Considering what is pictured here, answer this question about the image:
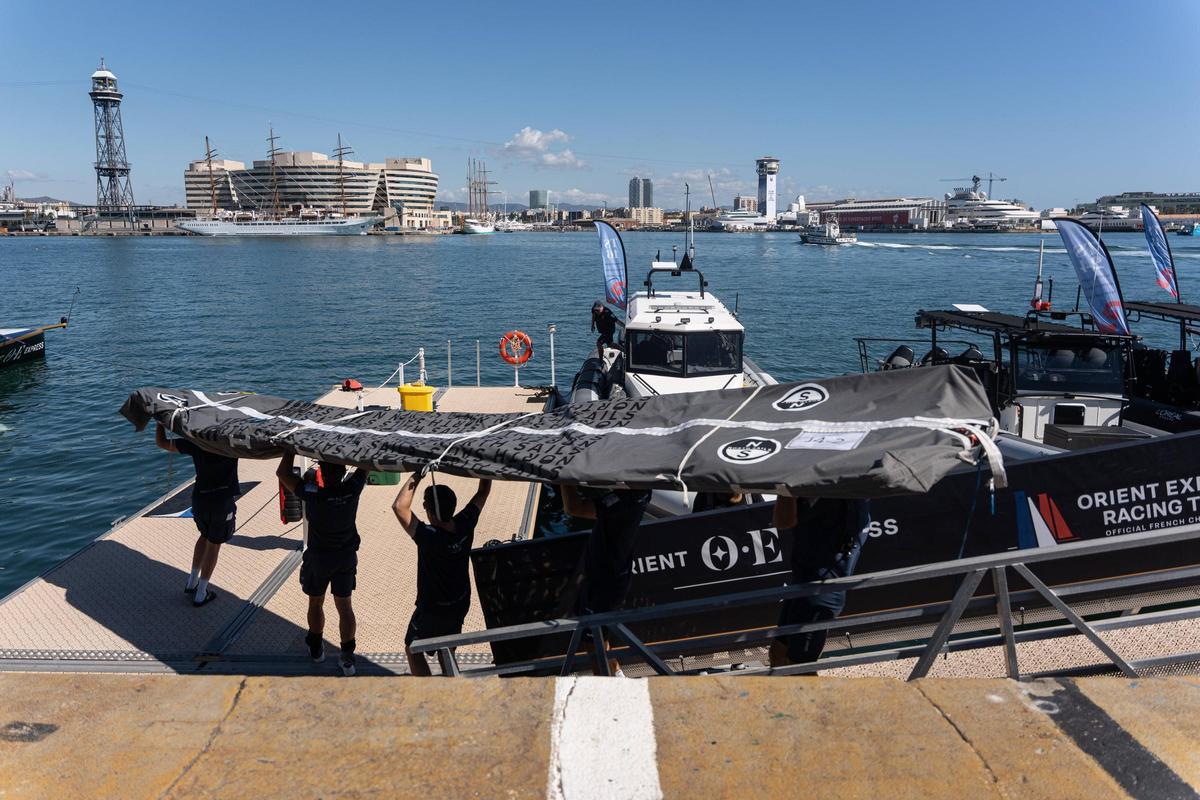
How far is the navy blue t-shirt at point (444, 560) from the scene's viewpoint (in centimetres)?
538

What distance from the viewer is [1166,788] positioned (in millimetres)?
2836

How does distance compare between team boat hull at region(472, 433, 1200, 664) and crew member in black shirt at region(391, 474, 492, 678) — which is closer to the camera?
crew member in black shirt at region(391, 474, 492, 678)

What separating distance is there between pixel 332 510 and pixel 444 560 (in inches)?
51.9

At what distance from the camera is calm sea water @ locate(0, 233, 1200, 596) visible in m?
18.4

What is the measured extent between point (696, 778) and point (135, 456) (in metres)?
20.8

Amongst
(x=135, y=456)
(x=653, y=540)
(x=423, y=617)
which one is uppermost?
(x=653, y=540)

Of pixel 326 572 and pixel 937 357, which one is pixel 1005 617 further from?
pixel 937 357

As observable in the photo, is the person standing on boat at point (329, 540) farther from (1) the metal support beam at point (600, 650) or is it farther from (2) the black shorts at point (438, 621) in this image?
(1) the metal support beam at point (600, 650)

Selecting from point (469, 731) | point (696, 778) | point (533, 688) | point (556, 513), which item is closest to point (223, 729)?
point (469, 731)

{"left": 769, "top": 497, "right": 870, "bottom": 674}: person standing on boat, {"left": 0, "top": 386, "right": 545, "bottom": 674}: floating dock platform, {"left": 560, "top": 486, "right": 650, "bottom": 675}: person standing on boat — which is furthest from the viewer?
{"left": 0, "top": 386, "right": 545, "bottom": 674}: floating dock platform

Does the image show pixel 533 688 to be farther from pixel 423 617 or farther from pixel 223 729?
pixel 423 617

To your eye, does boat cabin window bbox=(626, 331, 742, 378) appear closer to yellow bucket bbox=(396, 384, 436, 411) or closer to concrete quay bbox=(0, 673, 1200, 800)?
yellow bucket bbox=(396, 384, 436, 411)

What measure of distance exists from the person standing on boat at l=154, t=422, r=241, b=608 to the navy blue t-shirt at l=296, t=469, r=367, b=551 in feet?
4.85

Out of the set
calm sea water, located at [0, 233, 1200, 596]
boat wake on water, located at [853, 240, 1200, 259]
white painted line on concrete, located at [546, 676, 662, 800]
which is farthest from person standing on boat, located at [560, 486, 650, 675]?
boat wake on water, located at [853, 240, 1200, 259]
